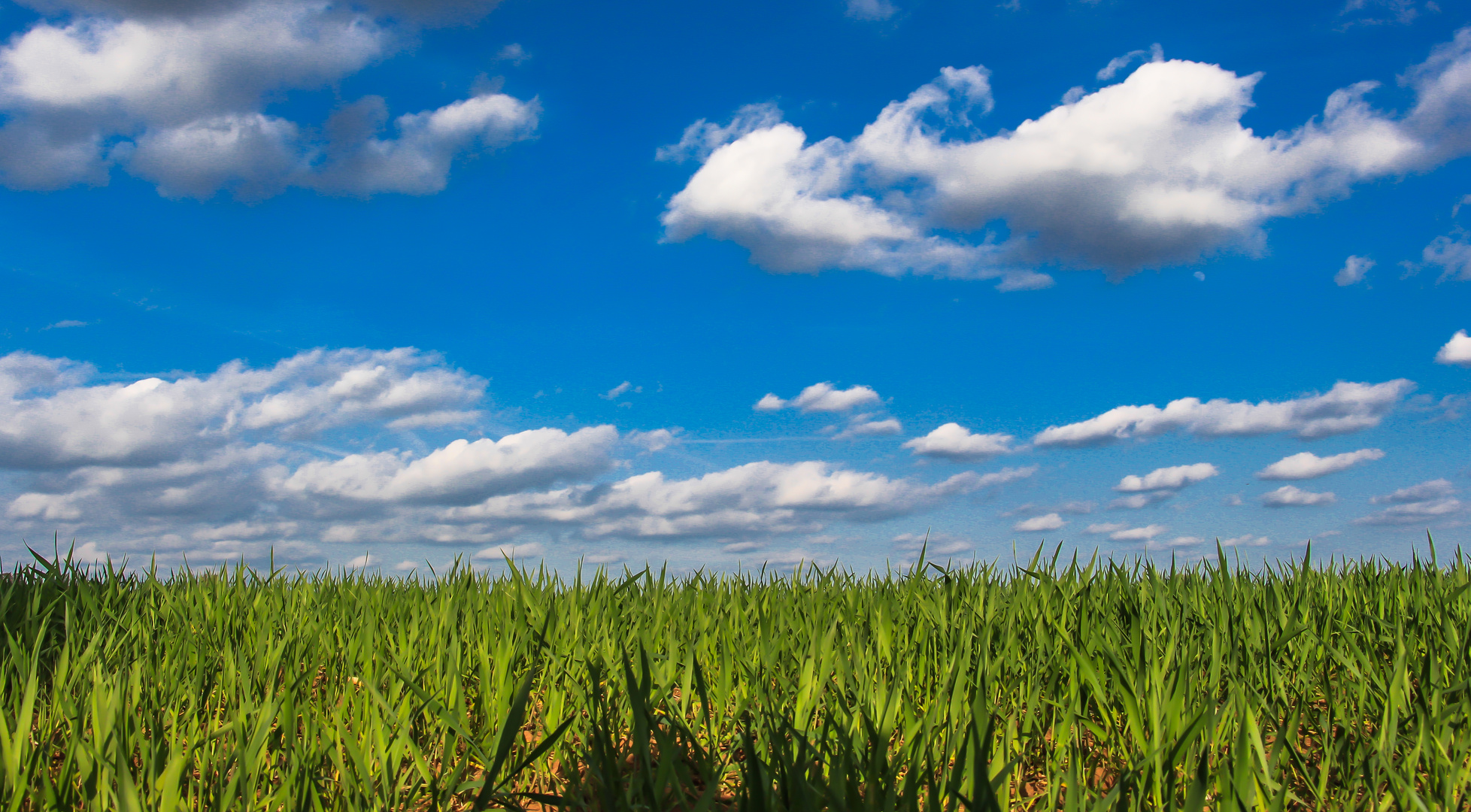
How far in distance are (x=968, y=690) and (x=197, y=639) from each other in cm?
307

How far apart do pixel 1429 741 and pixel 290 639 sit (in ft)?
12.4

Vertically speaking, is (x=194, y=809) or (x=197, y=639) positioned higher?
(x=197, y=639)

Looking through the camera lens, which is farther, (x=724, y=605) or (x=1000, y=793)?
(x=724, y=605)

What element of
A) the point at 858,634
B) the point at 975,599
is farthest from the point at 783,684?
the point at 975,599

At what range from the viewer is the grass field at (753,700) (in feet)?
7.23

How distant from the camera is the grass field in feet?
7.23

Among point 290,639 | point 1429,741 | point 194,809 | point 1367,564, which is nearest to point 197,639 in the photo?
point 290,639

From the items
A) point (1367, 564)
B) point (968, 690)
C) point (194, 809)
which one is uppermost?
point (1367, 564)

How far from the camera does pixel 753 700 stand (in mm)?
3092

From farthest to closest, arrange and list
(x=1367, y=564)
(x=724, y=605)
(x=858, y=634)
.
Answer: (x=1367, y=564) < (x=724, y=605) < (x=858, y=634)

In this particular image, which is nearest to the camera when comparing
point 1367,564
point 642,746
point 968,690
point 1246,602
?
point 642,746

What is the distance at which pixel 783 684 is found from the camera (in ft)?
10.3

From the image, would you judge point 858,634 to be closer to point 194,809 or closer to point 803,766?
point 803,766

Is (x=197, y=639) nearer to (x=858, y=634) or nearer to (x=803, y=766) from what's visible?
(x=858, y=634)
